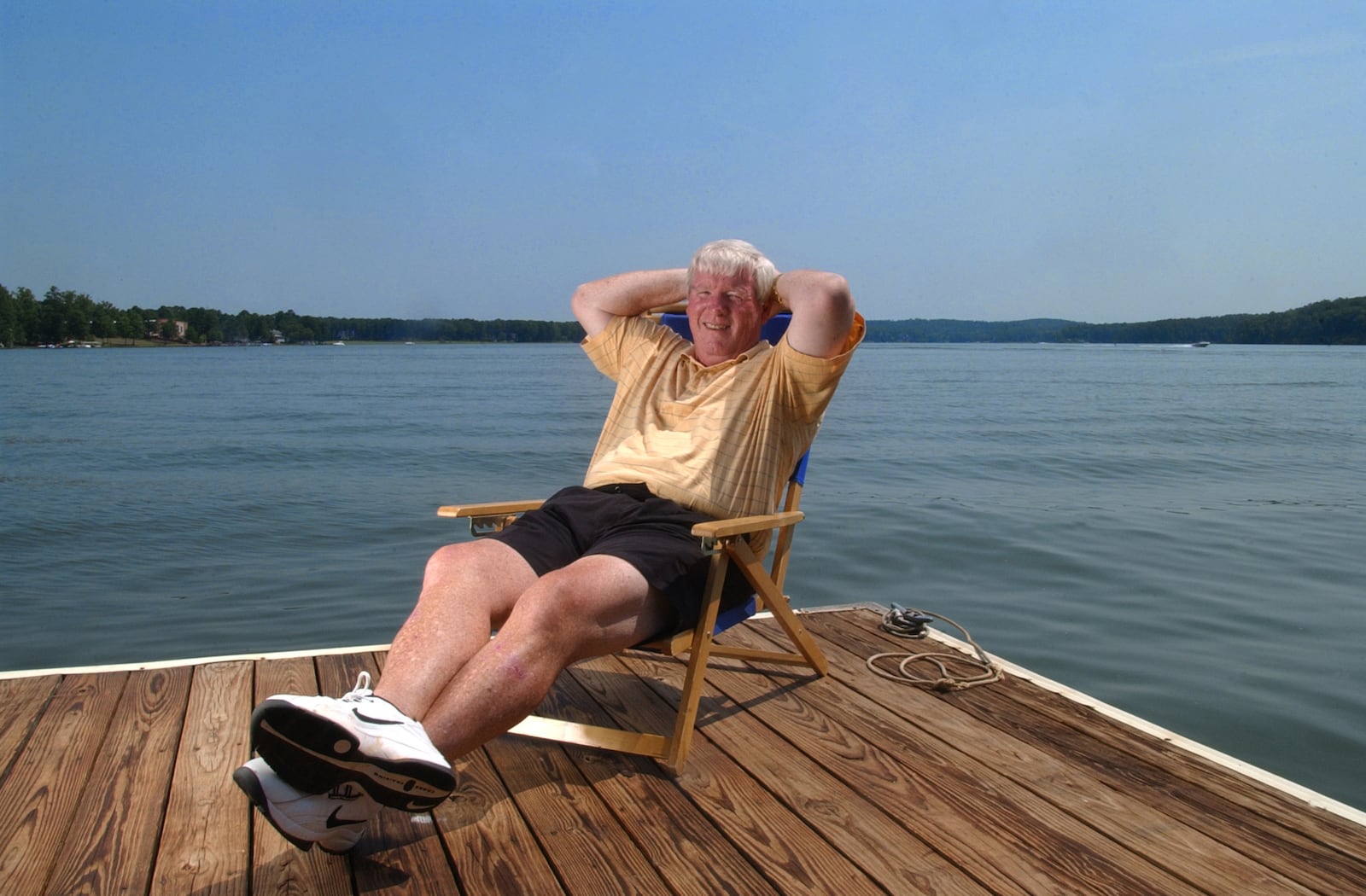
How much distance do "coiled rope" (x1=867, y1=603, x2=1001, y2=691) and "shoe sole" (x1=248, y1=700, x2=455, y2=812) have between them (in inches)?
70.8

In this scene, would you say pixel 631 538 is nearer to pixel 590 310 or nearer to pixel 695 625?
pixel 695 625

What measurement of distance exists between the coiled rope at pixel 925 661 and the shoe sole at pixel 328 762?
1.80 metres

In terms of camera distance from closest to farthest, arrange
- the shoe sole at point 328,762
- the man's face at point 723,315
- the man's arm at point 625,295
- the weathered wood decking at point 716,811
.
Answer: the shoe sole at point 328,762 → the weathered wood decking at point 716,811 → the man's face at point 723,315 → the man's arm at point 625,295

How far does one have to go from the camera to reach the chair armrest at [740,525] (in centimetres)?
242

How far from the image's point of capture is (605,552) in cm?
242

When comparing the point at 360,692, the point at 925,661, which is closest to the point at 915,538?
the point at 925,661

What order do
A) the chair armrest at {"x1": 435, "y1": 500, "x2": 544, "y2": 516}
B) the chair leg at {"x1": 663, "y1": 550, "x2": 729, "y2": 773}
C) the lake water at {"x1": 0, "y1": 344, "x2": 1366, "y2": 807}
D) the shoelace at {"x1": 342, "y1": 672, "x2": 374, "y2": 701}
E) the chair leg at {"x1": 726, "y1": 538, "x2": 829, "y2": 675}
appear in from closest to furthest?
the shoelace at {"x1": 342, "y1": 672, "x2": 374, "y2": 701}, the chair leg at {"x1": 663, "y1": 550, "x2": 729, "y2": 773}, the chair leg at {"x1": 726, "y1": 538, "x2": 829, "y2": 675}, the chair armrest at {"x1": 435, "y1": 500, "x2": 544, "y2": 516}, the lake water at {"x1": 0, "y1": 344, "x2": 1366, "y2": 807}

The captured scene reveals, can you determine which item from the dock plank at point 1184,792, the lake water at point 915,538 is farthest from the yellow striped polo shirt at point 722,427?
the lake water at point 915,538

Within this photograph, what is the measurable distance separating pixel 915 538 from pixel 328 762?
649 cm

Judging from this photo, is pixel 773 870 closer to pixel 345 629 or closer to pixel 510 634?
pixel 510 634

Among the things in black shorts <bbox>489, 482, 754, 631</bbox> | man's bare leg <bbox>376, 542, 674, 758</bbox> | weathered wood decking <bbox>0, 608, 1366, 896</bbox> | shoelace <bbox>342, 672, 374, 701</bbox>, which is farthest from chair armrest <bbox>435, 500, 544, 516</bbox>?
shoelace <bbox>342, 672, 374, 701</bbox>

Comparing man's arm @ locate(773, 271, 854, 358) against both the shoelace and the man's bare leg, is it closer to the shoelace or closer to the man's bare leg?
the man's bare leg

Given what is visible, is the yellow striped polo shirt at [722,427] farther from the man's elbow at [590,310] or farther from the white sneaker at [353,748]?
the white sneaker at [353,748]

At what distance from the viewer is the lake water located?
4734 millimetres
